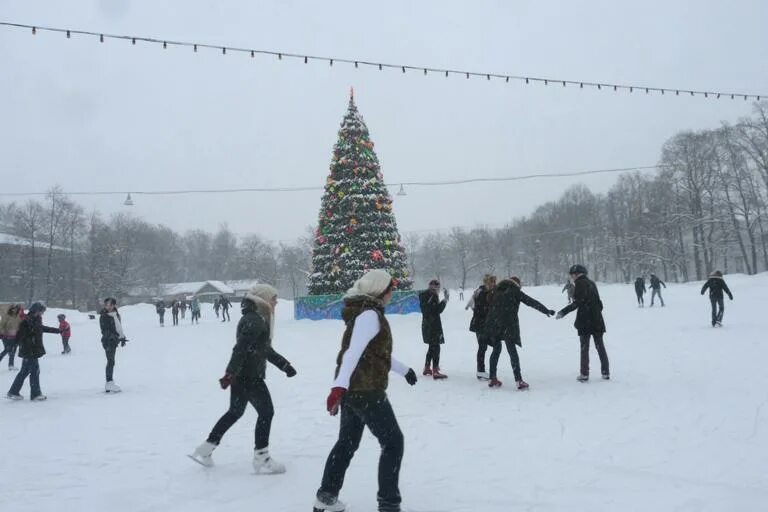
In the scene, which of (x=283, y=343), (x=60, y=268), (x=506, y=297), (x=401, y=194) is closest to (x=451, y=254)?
(x=60, y=268)

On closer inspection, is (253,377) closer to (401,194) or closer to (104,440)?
(104,440)

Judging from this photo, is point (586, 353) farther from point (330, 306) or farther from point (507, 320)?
point (330, 306)

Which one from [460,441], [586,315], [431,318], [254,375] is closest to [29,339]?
[254,375]

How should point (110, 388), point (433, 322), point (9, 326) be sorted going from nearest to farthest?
point (433, 322) → point (110, 388) → point (9, 326)

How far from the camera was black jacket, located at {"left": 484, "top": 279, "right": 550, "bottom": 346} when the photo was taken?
8.10 m

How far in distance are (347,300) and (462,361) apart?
832 cm

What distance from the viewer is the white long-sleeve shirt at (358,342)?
11.4 feet

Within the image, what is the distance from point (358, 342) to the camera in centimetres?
352

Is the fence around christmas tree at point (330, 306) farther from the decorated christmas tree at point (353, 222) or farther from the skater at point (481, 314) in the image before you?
the skater at point (481, 314)

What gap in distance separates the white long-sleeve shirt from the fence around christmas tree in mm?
22900

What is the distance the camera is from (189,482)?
472cm

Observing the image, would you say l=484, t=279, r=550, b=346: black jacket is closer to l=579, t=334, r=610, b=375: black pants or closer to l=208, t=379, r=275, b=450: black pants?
l=579, t=334, r=610, b=375: black pants

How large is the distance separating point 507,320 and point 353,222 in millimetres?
19146

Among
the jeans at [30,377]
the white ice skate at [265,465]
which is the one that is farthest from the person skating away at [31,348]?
the white ice skate at [265,465]
